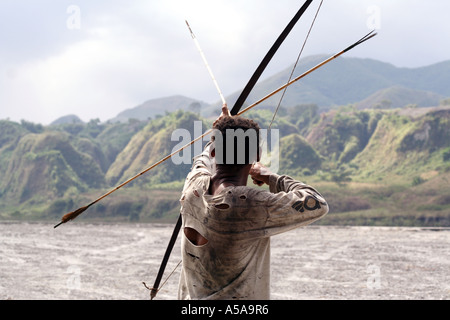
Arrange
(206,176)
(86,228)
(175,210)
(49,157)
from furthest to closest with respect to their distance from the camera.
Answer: (49,157) < (175,210) < (86,228) < (206,176)

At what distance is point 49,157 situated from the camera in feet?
143

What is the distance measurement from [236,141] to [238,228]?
29cm

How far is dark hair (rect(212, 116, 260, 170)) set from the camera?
84.0 inches

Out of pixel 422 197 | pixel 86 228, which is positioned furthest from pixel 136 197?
pixel 422 197

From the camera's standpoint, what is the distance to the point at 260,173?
235 centimetres

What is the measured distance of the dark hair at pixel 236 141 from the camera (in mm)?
2133

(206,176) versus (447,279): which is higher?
(206,176)

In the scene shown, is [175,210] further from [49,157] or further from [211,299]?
[211,299]

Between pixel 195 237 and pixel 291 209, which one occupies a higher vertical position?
pixel 291 209

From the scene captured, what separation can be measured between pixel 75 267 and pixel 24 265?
1.28 m

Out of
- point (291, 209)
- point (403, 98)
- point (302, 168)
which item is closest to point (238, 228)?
point (291, 209)

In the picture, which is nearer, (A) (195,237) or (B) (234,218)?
(B) (234,218)

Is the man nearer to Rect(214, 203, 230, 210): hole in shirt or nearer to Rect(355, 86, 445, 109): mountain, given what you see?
Rect(214, 203, 230, 210): hole in shirt

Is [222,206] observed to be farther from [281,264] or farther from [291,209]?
[281,264]
